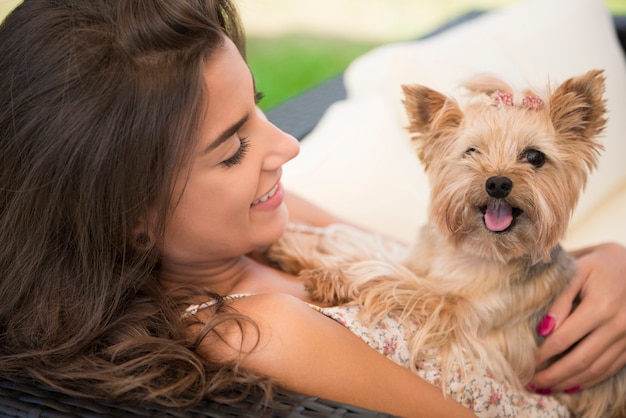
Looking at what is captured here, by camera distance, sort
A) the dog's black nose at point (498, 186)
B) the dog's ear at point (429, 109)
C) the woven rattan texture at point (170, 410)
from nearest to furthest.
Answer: the woven rattan texture at point (170, 410), the dog's black nose at point (498, 186), the dog's ear at point (429, 109)

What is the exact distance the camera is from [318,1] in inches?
252

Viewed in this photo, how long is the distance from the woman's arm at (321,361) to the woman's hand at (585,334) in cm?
31

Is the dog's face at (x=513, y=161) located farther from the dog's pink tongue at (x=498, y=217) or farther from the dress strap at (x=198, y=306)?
the dress strap at (x=198, y=306)

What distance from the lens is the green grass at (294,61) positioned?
Answer: 16.4 feet

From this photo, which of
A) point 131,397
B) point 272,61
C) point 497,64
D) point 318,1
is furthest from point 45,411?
point 318,1

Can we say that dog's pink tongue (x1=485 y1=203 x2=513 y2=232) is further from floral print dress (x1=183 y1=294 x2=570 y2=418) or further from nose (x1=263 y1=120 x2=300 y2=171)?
nose (x1=263 y1=120 x2=300 y2=171)

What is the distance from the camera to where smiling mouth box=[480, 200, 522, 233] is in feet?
4.60

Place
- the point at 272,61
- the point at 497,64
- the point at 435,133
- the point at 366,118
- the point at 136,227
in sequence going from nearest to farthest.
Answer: the point at 136,227 < the point at 435,133 < the point at 366,118 < the point at 497,64 < the point at 272,61

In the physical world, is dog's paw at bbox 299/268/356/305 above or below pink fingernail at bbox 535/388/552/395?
above

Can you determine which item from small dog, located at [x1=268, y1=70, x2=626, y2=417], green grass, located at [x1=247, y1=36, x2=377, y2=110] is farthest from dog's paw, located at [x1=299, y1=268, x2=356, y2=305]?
green grass, located at [x1=247, y1=36, x2=377, y2=110]

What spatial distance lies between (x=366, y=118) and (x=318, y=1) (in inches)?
176

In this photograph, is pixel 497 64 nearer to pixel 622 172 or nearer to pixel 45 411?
pixel 622 172

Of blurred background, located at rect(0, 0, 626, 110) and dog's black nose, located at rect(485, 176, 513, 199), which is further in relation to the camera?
blurred background, located at rect(0, 0, 626, 110)

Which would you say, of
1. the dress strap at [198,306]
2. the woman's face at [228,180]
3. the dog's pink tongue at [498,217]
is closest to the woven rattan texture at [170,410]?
the dress strap at [198,306]
